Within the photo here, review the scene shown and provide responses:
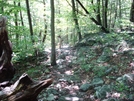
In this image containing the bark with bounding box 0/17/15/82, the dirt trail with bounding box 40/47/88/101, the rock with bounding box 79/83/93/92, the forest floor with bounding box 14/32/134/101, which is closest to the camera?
the bark with bounding box 0/17/15/82

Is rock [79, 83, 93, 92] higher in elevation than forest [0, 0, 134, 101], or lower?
lower

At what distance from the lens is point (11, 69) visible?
6.52 m

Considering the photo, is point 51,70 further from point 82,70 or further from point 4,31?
point 4,31

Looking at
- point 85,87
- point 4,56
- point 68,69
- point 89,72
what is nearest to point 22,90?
point 4,56

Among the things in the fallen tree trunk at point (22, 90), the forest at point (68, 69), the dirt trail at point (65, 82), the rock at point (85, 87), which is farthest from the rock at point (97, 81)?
the fallen tree trunk at point (22, 90)

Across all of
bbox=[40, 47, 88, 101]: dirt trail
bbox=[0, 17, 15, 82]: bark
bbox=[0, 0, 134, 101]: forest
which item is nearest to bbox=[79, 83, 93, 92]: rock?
bbox=[0, 0, 134, 101]: forest

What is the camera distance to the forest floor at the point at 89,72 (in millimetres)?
7398

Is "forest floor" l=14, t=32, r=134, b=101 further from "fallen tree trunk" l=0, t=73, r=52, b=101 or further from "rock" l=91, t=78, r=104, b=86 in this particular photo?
"fallen tree trunk" l=0, t=73, r=52, b=101

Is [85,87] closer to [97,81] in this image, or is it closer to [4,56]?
[97,81]

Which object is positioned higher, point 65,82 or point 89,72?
point 89,72

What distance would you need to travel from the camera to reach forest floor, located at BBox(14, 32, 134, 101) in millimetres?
7398

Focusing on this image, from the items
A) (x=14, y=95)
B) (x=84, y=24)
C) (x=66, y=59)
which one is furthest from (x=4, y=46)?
(x=84, y=24)

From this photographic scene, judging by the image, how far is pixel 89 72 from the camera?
9.53 m

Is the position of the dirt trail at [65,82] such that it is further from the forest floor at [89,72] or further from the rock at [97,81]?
the rock at [97,81]
